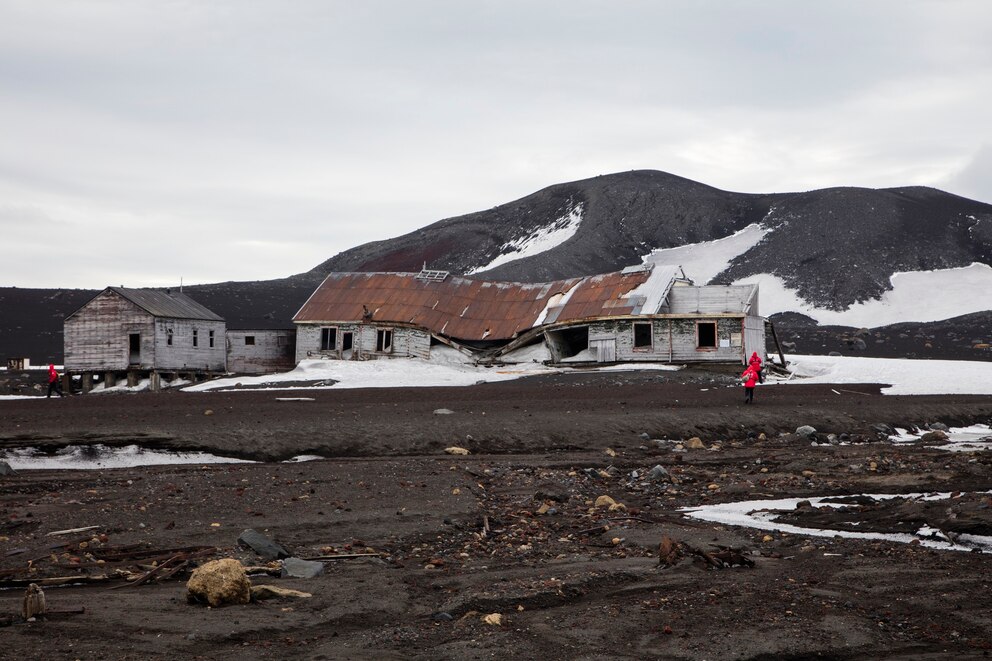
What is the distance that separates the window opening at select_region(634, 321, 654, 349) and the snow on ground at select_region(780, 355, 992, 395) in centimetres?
539

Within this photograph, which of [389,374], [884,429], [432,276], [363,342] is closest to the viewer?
[884,429]

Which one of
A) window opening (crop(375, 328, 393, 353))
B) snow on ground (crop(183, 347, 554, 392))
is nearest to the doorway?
snow on ground (crop(183, 347, 554, 392))

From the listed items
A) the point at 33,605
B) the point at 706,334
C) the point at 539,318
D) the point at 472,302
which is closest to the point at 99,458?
the point at 33,605

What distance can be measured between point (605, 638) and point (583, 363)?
3534 cm

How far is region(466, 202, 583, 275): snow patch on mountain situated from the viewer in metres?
95.1

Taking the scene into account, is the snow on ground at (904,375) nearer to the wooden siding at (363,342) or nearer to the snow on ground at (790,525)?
the wooden siding at (363,342)

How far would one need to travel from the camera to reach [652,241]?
98125 millimetres

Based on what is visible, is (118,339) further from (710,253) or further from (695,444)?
(710,253)

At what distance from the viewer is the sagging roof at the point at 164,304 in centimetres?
4684

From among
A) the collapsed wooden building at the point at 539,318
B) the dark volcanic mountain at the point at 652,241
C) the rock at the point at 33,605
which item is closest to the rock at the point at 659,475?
the rock at the point at 33,605

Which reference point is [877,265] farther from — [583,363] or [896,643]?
[896,643]

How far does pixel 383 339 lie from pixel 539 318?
23.4 feet

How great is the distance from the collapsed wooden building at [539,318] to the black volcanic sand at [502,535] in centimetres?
1714

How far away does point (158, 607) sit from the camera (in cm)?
873
